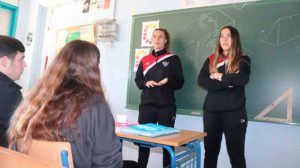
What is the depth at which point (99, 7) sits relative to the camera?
12.8 feet

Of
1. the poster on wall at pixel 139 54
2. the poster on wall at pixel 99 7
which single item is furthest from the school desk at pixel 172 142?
the poster on wall at pixel 99 7

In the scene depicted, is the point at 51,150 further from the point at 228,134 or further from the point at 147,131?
the point at 228,134

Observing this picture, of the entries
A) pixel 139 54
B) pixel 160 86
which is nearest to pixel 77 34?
pixel 139 54

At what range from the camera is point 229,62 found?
7.43ft

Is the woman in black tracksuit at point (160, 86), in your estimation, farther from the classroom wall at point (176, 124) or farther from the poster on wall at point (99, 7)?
the poster on wall at point (99, 7)

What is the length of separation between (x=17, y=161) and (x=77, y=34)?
367 centimetres

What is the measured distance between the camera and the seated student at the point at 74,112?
965 mm

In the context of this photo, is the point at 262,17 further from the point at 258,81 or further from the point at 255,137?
the point at 255,137

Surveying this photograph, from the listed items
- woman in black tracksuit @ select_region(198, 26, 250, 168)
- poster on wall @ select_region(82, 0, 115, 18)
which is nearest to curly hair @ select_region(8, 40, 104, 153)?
woman in black tracksuit @ select_region(198, 26, 250, 168)

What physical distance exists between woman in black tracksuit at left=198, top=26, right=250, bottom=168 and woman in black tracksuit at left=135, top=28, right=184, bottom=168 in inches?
13.8

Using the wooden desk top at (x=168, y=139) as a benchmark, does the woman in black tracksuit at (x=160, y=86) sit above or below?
above

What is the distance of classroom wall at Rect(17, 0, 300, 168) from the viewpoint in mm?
2332

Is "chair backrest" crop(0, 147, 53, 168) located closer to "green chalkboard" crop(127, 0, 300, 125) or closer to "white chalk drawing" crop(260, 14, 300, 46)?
"green chalkboard" crop(127, 0, 300, 125)

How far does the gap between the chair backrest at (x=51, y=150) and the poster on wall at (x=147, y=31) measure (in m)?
2.44
